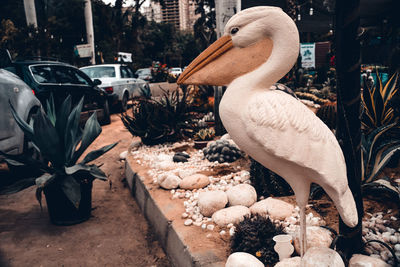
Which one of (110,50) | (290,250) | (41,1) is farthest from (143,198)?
(110,50)

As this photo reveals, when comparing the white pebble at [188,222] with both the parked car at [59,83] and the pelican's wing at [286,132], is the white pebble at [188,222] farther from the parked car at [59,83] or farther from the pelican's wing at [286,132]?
the parked car at [59,83]

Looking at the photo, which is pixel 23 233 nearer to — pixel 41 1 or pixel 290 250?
pixel 290 250

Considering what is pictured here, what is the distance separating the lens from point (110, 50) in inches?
993

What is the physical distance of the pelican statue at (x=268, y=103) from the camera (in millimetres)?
1373

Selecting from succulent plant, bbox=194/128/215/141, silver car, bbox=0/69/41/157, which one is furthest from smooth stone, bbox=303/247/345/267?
succulent plant, bbox=194/128/215/141

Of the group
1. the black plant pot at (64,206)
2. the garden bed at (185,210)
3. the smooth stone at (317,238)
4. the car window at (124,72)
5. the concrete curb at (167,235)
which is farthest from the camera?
the car window at (124,72)

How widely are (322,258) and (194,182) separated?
6.23 ft

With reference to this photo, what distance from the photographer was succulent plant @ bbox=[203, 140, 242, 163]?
408 cm

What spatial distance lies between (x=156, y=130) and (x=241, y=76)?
12.5 feet

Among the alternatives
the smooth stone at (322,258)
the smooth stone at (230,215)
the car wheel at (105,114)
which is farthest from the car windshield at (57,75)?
the smooth stone at (322,258)

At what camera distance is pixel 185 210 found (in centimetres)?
285

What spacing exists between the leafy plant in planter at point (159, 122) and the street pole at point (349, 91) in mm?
3726

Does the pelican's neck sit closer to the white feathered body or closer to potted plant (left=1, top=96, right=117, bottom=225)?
the white feathered body

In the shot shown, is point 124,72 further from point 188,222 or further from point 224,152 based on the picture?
point 188,222
